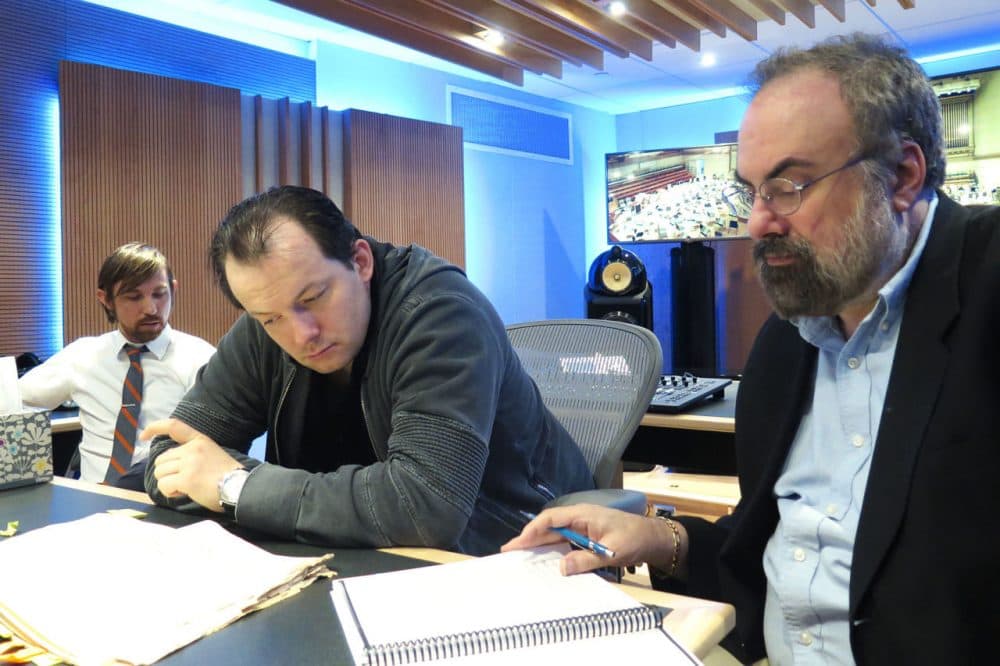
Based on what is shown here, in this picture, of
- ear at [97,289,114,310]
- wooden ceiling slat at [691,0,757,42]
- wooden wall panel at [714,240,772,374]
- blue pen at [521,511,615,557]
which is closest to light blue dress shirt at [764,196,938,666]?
blue pen at [521,511,615,557]

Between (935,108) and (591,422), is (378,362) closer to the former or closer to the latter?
(591,422)

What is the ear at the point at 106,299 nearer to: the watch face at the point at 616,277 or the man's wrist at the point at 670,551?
the man's wrist at the point at 670,551

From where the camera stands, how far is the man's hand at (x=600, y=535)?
99cm

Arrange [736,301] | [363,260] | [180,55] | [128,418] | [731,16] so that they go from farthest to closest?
[736,301] → [731,16] → [180,55] → [128,418] → [363,260]

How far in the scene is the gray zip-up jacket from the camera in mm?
1163

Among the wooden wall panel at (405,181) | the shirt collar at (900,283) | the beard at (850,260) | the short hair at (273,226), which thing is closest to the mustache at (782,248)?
the beard at (850,260)

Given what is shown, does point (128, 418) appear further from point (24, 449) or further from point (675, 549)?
point (675, 549)

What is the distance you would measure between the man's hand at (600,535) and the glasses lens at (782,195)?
48 centimetres

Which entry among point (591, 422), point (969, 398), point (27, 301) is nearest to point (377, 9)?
point (27, 301)

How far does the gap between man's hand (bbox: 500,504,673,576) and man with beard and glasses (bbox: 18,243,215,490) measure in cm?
189

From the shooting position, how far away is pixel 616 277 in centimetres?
567

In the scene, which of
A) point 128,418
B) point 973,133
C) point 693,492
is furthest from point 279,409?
point 973,133

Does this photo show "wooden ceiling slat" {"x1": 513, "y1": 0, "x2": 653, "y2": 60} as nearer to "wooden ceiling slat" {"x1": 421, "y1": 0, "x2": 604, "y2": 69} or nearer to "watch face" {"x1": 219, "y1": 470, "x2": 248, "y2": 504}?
"wooden ceiling slat" {"x1": 421, "y1": 0, "x2": 604, "y2": 69}

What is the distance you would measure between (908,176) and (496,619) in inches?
30.7
